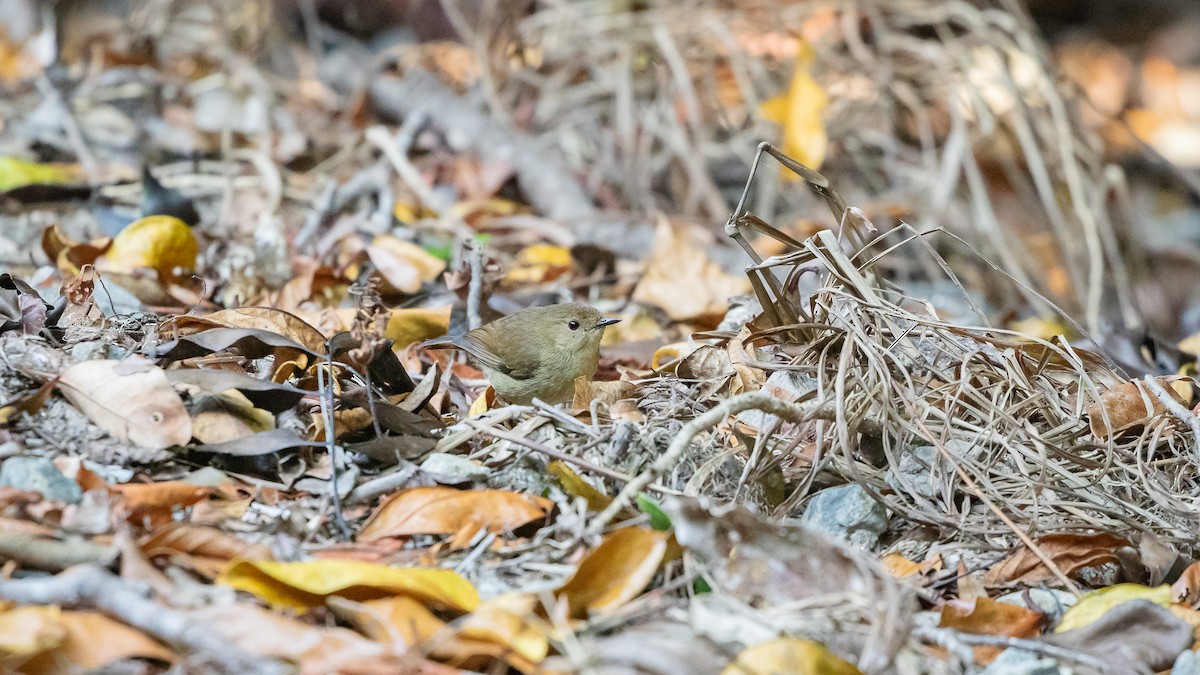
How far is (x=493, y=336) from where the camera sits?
13.1 feet

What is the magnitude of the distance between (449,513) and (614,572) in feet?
1.41

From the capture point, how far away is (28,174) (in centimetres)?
525

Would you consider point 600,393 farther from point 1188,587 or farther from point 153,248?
point 153,248

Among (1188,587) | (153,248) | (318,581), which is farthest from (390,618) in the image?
(153,248)

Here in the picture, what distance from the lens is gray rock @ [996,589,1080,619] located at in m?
2.44

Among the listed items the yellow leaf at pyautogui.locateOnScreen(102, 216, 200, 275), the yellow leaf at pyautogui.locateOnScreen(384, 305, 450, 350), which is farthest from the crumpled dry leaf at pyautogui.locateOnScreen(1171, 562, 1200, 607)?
the yellow leaf at pyautogui.locateOnScreen(102, 216, 200, 275)

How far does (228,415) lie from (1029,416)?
6.73ft

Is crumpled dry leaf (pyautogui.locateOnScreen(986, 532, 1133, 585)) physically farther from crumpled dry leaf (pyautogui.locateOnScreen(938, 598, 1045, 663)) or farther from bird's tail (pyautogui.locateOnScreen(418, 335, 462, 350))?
bird's tail (pyautogui.locateOnScreen(418, 335, 462, 350))

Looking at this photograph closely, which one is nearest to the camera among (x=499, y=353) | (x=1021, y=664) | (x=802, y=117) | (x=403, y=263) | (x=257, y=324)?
(x=1021, y=664)

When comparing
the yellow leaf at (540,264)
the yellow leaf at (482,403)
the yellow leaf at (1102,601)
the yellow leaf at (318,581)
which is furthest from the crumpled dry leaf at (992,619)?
the yellow leaf at (540,264)

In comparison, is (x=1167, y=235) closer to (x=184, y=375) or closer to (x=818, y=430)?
(x=818, y=430)

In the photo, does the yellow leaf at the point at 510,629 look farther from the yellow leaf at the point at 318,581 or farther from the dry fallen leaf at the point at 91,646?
the dry fallen leaf at the point at 91,646

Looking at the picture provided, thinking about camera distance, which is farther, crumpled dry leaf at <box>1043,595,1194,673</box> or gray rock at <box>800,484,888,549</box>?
gray rock at <box>800,484,888,549</box>

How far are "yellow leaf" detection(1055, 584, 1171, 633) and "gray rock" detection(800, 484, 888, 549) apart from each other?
1.50 feet
